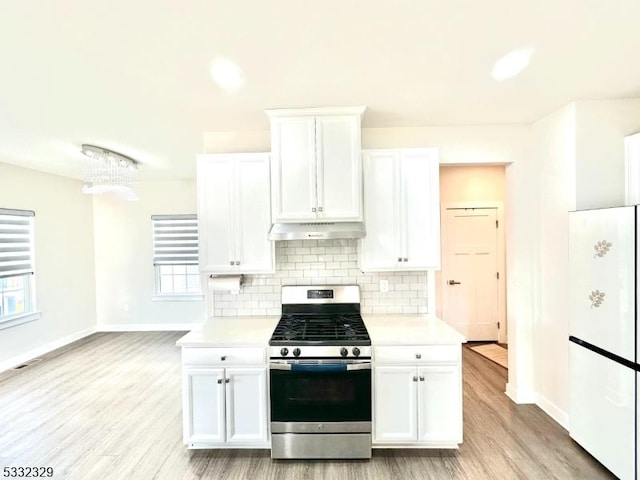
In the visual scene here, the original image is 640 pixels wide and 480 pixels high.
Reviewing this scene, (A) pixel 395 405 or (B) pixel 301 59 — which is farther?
(A) pixel 395 405

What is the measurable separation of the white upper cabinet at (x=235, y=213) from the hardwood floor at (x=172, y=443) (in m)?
1.43

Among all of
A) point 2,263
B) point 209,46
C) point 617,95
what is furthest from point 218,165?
point 2,263

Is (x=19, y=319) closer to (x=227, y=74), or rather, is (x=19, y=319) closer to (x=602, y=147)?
(x=227, y=74)

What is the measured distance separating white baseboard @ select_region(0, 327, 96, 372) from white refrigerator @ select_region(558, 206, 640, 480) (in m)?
6.18

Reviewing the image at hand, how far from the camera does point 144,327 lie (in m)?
6.06

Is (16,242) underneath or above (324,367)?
above

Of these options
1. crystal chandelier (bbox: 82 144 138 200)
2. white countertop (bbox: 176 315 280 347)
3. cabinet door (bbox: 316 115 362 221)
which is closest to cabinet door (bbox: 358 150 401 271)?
cabinet door (bbox: 316 115 362 221)

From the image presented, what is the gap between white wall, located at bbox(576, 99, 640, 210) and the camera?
2.61 meters

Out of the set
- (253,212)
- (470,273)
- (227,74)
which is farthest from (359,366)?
(470,273)

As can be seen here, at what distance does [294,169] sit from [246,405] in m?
1.81

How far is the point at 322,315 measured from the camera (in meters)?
3.01

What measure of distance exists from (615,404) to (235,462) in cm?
257

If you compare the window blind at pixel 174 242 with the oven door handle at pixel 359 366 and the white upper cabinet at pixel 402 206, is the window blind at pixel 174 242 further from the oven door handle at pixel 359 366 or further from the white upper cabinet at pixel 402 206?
the oven door handle at pixel 359 366

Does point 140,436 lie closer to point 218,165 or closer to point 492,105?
point 218,165
